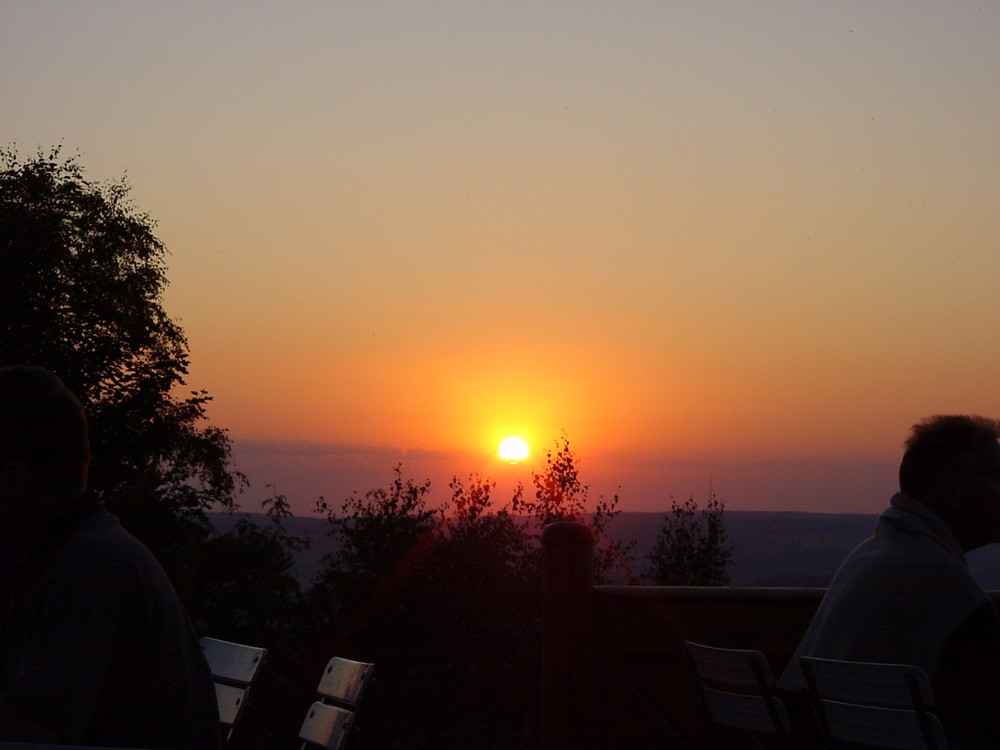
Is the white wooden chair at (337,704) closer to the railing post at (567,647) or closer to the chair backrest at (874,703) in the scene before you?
the chair backrest at (874,703)

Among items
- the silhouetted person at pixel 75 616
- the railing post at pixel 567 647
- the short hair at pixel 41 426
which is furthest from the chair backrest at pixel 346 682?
the railing post at pixel 567 647

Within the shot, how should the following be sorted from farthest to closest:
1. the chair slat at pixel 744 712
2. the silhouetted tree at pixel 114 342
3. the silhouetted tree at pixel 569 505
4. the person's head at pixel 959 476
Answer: the silhouetted tree at pixel 114 342 < the silhouetted tree at pixel 569 505 < the chair slat at pixel 744 712 < the person's head at pixel 959 476

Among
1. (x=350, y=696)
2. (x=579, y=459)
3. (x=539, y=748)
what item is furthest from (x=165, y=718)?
(x=579, y=459)

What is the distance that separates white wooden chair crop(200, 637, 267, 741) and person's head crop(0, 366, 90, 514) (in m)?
0.93

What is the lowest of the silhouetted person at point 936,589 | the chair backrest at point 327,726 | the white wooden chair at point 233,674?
the chair backrest at point 327,726

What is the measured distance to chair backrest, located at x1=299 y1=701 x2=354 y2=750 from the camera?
2.72m

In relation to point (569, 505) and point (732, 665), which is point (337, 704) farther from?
point (569, 505)

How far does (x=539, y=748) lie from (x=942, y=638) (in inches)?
85.0

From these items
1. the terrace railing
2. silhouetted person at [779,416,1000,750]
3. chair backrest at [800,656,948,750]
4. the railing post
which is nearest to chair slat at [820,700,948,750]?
chair backrest at [800,656,948,750]

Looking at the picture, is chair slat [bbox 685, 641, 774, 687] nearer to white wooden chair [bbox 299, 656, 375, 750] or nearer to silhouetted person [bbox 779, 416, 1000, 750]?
silhouetted person [bbox 779, 416, 1000, 750]

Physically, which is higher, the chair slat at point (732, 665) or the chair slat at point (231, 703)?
the chair slat at point (732, 665)

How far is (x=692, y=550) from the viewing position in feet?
40.0

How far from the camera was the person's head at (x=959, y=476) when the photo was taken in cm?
318

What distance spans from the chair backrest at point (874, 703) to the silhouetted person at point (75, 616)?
1519 mm
